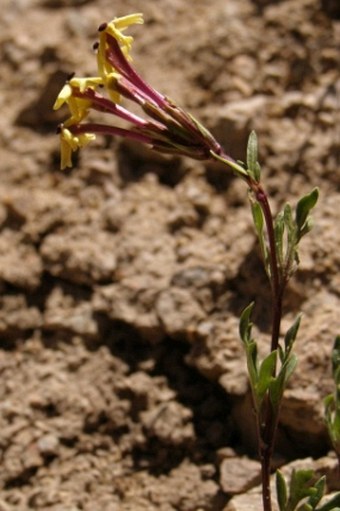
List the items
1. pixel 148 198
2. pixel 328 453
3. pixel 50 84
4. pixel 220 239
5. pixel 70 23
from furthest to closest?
pixel 70 23, pixel 50 84, pixel 148 198, pixel 220 239, pixel 328 453

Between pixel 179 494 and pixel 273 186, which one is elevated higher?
pixel 273 186

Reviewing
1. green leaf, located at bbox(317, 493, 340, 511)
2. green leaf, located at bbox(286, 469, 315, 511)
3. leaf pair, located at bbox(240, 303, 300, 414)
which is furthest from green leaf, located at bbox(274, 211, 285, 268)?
green leaf, located at bbox(317, 493, 340, 511)

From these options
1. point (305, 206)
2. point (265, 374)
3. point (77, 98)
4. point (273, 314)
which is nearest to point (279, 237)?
point (305, 206)

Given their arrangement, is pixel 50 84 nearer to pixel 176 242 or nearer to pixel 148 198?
pixel 148 198

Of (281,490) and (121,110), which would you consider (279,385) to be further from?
(121,110)

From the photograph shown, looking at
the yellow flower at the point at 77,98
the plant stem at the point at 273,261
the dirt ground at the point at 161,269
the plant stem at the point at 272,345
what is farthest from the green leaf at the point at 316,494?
the yellow flower at the point at 77,98

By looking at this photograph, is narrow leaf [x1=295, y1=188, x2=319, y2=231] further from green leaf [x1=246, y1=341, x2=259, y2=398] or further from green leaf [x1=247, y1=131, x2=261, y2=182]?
green leaf [x1=246, y1=341, x2=259, y2=398]

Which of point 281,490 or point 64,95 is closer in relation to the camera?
point 64,95

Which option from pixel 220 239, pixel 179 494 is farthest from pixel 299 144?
pixel 179 494
